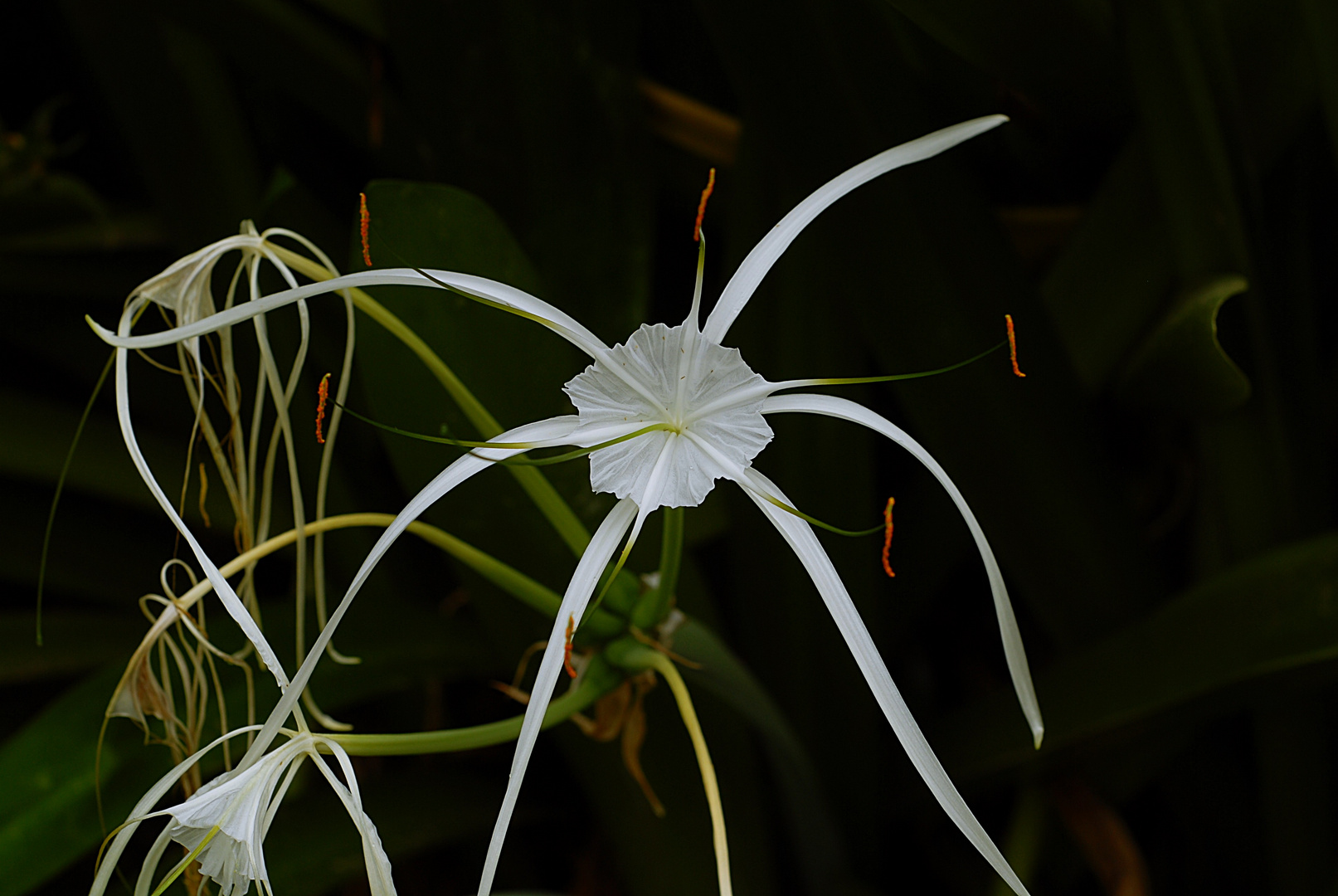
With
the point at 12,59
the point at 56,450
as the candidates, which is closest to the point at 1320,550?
the point at 56,450

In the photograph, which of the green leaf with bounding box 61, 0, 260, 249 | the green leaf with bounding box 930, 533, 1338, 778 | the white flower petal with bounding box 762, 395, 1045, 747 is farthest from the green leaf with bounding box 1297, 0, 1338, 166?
the green leaf with bounding box 61, 0, 260, 249

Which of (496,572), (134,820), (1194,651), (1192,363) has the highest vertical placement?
(1192,363)

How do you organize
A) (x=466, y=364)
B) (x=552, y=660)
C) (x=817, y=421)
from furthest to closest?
1. (x=817, y=421)
2. (x=466, y=364)
3. (x=552, y=660)

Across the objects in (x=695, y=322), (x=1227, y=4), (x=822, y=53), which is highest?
(x=1227, y=4)

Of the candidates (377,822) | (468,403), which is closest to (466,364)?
(468,403)

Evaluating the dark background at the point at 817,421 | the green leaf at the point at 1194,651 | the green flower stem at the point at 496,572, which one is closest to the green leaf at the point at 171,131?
the dark background at the point at 817,421

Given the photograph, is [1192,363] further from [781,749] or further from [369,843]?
[369,843]

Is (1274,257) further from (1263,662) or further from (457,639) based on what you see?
(457,639)
